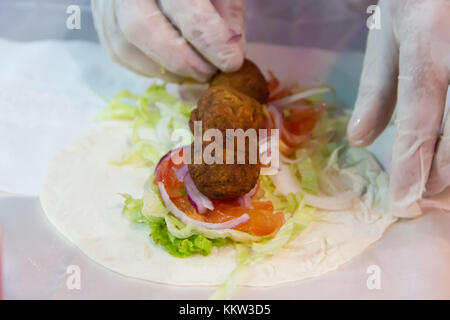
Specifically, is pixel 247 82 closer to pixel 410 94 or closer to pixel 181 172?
pixel 181 172

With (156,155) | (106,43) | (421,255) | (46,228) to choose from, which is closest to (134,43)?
(106,43)

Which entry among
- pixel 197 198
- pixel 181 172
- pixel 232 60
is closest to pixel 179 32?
pixel 232 60

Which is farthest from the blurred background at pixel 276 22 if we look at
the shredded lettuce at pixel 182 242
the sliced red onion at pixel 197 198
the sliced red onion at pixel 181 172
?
the shredded lettuce at pixel 182 242

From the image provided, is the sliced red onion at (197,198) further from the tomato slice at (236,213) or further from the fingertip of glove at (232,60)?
the fingertip of glove at (232,60)

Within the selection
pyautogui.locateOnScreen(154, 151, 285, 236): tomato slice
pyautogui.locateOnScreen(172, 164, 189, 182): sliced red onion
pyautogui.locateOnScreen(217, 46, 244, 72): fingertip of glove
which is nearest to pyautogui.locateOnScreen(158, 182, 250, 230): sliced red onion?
pyautogui.locateOnScreen(154, 151, 285, 236): tomato slice

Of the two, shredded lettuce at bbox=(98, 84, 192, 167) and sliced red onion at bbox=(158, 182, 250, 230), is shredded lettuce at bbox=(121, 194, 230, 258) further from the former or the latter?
shredded lettuce at bbox=(98, 84, 192, 167)
